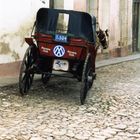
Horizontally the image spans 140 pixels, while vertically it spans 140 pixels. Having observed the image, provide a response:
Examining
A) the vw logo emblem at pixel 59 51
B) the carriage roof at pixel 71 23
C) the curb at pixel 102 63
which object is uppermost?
the carriage roof at pixel 71 23

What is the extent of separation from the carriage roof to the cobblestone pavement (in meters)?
1.27

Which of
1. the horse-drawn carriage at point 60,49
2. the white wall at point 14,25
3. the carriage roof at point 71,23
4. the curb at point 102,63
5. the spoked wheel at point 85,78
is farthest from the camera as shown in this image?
the white wall at point 14,25

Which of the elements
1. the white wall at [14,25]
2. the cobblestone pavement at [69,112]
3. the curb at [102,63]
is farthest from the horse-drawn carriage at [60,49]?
the white wall at [14,25]

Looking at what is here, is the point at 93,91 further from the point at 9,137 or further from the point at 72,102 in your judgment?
the point at 9,137

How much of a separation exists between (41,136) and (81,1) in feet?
28.0

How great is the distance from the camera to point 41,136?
671 cm

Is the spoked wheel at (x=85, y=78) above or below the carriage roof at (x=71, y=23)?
below

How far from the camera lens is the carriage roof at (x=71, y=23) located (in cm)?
948

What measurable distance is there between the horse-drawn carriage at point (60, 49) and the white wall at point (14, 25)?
1538mm

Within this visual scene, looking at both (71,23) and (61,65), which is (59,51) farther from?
(71,23)

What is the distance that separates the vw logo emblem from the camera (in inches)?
361

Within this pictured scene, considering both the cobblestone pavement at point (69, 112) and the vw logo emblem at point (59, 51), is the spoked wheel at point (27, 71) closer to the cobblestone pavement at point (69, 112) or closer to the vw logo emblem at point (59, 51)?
the cobblestone pavement at point (69, 112)

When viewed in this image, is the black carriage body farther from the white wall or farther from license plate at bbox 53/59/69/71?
the white wall

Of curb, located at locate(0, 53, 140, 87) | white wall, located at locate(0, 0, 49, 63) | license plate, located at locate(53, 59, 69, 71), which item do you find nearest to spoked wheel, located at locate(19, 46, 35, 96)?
license plate, located at locate(53, 59, 69, 71)
